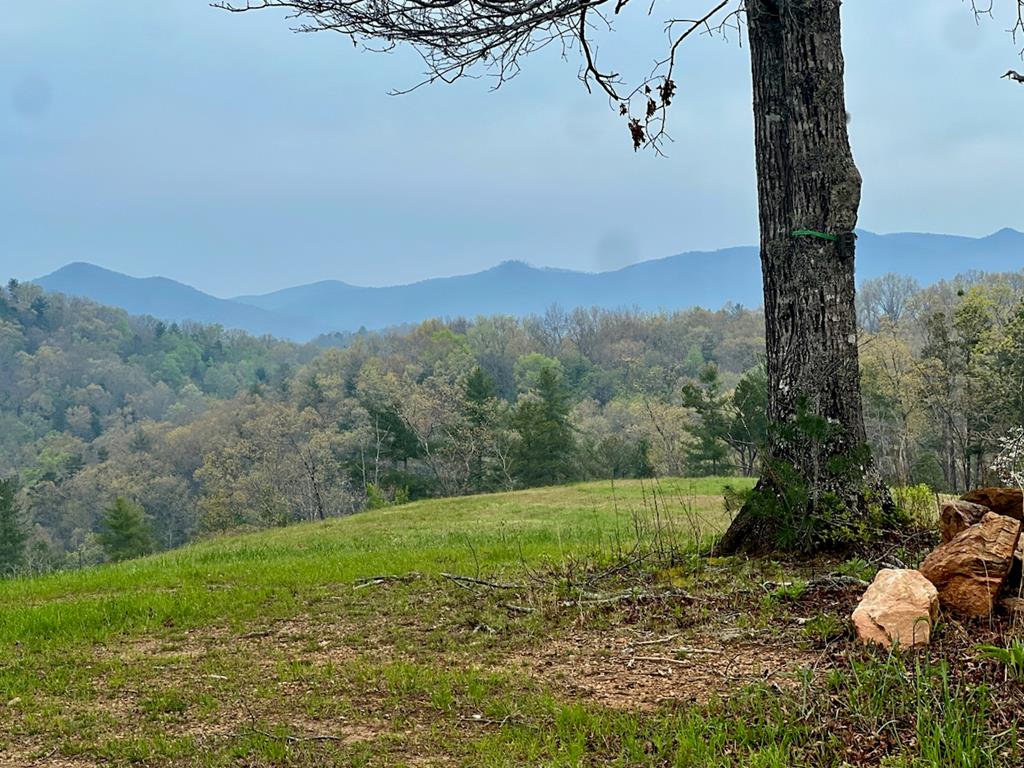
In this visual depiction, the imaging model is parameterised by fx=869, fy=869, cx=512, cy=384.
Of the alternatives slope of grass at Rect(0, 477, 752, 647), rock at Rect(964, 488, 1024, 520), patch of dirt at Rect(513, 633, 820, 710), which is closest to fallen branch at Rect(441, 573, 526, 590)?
slope of grass at Rect(0, 477, 752, 647)

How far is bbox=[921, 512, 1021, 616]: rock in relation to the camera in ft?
11.8

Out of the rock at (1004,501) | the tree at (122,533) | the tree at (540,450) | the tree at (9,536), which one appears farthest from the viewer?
the tree at (540,450)

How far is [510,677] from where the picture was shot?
3756 mm

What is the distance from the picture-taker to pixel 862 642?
3473 millimetres

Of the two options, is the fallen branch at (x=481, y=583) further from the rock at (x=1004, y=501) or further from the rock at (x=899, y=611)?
the rock at (x=1004, y=501)

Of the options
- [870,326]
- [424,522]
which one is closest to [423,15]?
[424,522]

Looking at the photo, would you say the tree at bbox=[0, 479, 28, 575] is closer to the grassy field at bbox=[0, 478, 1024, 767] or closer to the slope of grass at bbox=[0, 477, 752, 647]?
the slope of grass at bbox=[0, 477, 752, 647]

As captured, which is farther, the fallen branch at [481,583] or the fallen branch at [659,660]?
the fallen branch at [481,583]

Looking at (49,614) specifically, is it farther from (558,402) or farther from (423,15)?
(558,402)

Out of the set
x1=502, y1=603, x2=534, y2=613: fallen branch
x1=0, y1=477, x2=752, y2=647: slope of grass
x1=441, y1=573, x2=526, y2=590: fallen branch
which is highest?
x1=502, y1=603, x2=534, y2=613: fallen branch

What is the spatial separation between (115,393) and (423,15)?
380ft

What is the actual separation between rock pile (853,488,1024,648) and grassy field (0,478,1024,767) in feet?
0.42

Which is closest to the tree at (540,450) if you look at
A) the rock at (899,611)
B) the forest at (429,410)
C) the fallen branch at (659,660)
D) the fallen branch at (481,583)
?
the forest at (429,410)

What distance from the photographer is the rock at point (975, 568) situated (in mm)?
3582
